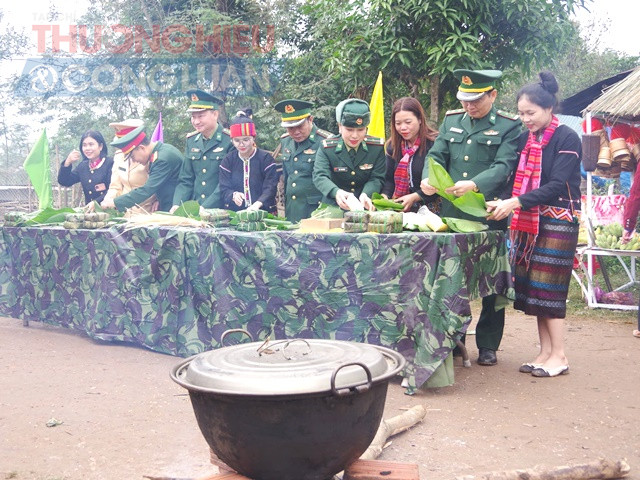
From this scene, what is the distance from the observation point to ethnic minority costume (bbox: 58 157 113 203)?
6965 millimetres

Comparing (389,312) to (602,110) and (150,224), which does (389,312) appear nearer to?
(150,224)

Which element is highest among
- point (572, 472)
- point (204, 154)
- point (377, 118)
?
point (377, 118)

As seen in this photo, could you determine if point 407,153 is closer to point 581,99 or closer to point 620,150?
point 620,150

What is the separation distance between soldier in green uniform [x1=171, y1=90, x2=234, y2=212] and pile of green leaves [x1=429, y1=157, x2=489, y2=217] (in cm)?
269

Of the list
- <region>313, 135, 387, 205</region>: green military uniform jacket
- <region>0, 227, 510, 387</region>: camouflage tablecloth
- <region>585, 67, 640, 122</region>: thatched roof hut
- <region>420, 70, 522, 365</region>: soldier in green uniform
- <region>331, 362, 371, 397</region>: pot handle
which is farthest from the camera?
<region>585, 67, 640, 122</region>: thatched roof hut

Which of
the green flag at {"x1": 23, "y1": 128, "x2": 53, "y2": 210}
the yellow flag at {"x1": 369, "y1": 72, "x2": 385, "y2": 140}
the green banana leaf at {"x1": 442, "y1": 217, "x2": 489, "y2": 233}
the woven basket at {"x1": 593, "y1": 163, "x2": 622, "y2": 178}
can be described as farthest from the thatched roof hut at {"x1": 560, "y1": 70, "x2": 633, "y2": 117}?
the green flag at {"x1": 23, "y1": 128, "x2": 53, "y2": 210}

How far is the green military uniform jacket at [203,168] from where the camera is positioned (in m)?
6.05

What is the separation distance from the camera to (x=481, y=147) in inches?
166

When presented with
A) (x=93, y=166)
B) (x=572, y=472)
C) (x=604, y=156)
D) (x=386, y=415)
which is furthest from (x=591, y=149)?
(x=93, y=166)

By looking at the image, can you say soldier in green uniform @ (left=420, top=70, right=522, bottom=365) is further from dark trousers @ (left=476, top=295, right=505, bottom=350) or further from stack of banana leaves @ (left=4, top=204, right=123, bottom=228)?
stack of banana leaves @ (left=4, top=204, right=123, bottom=228)

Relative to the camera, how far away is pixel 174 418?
139 inches

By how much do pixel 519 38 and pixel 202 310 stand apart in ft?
21.7

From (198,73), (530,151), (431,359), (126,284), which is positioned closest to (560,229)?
(530,151)

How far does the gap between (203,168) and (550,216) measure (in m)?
3.24
